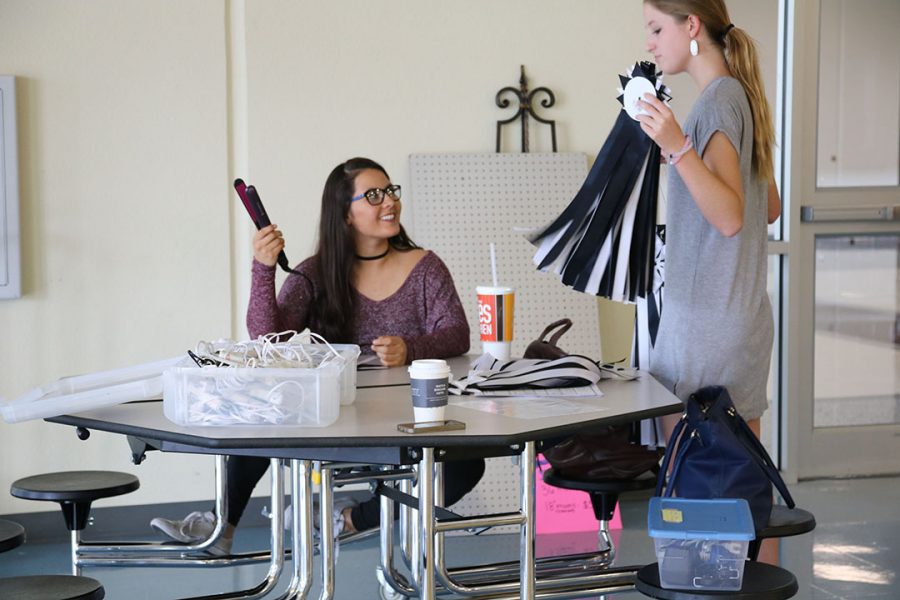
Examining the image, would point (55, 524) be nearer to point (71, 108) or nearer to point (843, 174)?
point (71, 108)

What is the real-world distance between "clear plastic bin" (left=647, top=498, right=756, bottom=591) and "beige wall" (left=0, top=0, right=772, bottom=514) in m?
2.55

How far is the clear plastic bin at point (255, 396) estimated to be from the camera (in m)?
1.91

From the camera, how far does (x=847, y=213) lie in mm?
4871

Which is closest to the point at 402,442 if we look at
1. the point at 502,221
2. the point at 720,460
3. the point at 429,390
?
the point at 429,390

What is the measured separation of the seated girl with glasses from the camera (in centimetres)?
298

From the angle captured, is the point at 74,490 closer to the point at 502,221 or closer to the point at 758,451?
the point at 758,451

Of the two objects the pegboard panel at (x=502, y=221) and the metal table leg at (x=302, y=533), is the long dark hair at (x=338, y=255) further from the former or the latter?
the pegboard panel at (x=502, y=221)

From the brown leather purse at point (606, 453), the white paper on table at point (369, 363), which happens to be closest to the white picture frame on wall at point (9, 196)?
the white paper on table at point (369, 363)

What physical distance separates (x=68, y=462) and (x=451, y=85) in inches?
80.9

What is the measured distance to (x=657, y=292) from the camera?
8.66ft

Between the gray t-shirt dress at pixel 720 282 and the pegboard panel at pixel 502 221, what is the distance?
6.44 feet

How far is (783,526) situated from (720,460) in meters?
0.21

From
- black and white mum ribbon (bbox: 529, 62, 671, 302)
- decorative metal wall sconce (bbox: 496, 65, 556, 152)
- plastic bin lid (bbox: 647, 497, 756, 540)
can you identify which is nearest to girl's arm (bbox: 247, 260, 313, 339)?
black and white mum ribbon (bbox: 529, 62, 671, 302)

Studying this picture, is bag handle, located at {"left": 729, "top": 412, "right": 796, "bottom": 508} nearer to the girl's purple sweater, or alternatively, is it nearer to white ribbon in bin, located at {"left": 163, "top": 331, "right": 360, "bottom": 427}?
white ribbon in bin, located at {"left": 163, "top": 331, "right": 360, "bottom": 427}
